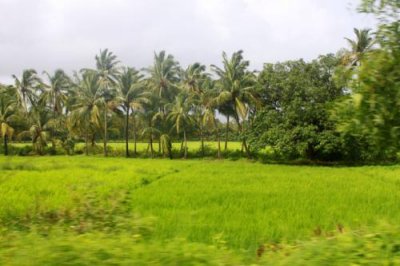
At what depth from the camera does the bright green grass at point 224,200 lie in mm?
8281

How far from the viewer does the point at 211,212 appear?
10.9 metres

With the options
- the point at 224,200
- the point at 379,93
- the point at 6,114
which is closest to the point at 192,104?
the point at 6,114

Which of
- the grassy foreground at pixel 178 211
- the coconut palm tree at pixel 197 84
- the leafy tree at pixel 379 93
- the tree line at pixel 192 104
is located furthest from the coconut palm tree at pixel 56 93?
the leafy tree at pixel 379 93

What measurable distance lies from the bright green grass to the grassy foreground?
1.0 inches

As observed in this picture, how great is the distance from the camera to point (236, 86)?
1350 inches

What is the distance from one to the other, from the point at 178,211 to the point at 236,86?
24134 millimetres

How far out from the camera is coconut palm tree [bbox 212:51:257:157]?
34219 mm

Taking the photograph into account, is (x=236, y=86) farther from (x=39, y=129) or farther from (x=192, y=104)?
(x=39, y=129)

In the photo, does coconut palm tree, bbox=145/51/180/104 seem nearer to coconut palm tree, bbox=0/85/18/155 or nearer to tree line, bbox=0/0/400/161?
tree line, bbox=0/0/400/161

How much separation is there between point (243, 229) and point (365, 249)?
5501 mm

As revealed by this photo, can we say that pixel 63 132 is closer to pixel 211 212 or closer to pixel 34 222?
pixel 211 212

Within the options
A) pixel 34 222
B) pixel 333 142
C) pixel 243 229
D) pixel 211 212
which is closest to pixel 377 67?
pixel 34 222

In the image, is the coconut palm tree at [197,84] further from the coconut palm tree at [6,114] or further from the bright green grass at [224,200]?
the bright green grass at [224,200]

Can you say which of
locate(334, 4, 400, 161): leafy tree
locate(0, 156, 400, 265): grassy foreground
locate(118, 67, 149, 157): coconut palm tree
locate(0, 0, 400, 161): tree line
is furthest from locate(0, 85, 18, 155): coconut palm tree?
locate(334, 4, 400, 161): leafy tree
